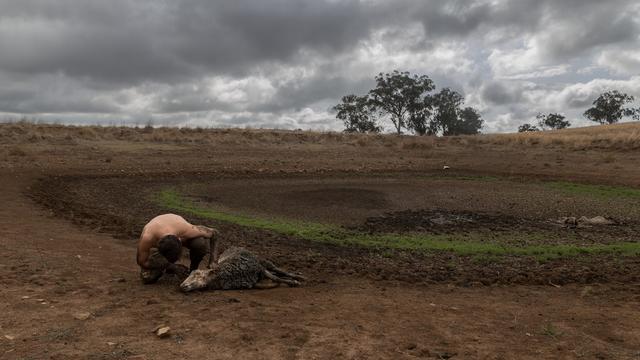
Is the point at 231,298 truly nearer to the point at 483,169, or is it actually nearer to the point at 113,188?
the point at 113,188

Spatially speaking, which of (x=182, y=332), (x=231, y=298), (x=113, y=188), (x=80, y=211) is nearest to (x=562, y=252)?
(x=231, y=298)

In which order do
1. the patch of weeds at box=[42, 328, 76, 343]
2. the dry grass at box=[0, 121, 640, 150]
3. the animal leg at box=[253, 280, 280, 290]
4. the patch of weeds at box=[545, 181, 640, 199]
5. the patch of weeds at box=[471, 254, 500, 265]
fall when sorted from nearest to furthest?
the patch of weeds at box=[42, 328, 76, 343], the animal leg at box=[253, 280, 280, 290], the patch of weeds at box=[471, 254, 500, 265], the patch of weeds at box=[545, 181, 640, 199], the dry grass at box=[0, 121, 640, 150]

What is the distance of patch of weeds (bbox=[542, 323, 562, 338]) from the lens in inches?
265

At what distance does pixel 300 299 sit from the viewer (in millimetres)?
7902

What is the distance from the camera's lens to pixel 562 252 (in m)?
11.7

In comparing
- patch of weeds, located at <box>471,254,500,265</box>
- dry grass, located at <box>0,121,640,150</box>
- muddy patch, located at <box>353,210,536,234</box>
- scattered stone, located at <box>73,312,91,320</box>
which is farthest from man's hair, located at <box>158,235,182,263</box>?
dry grass, located at <box>0,121,640,150</box>

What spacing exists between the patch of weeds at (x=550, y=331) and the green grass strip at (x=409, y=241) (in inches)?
176

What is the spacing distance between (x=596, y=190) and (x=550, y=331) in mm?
16607

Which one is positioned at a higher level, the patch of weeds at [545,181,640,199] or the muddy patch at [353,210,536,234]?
the patch of weeds at [545,181,640,199]

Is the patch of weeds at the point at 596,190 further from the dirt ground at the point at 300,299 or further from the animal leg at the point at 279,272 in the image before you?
the animal leg at the point at 279,272

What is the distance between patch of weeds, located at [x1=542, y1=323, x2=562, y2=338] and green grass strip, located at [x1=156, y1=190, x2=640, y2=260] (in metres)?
4.47

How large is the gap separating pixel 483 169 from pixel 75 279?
22744mm

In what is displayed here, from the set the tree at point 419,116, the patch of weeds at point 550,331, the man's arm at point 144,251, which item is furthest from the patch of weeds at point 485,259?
the tree at point 419,116

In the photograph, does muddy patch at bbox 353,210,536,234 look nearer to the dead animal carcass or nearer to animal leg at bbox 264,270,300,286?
animal leg at bbox 264,270,300,286
